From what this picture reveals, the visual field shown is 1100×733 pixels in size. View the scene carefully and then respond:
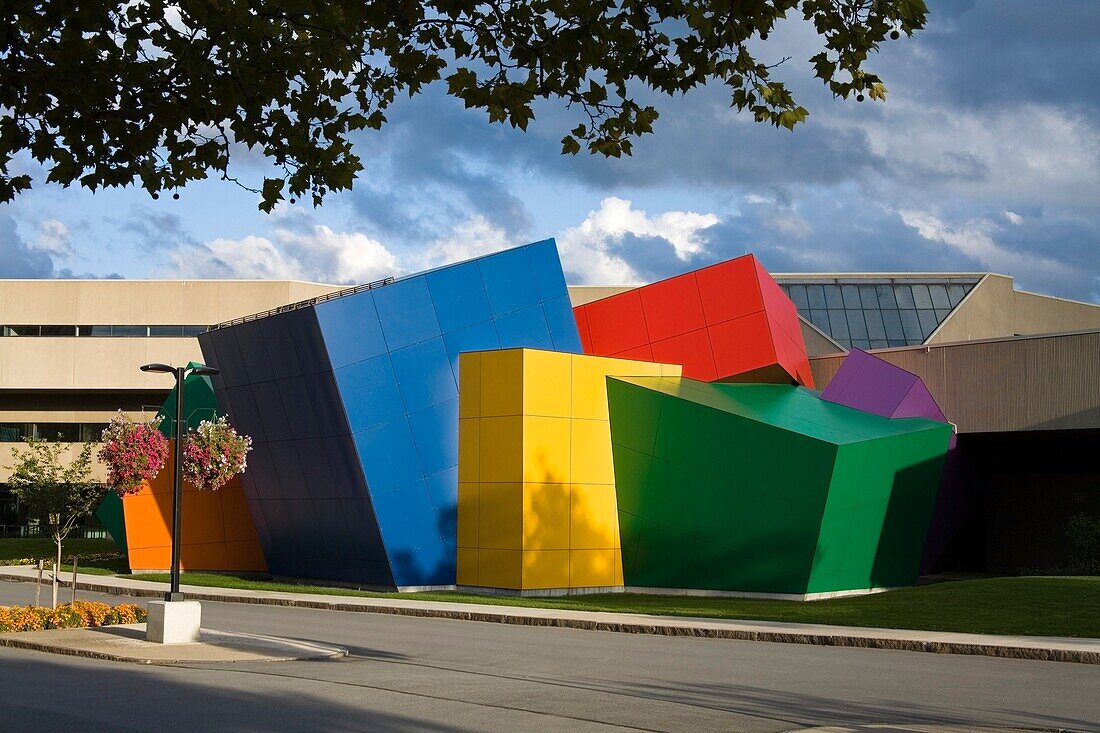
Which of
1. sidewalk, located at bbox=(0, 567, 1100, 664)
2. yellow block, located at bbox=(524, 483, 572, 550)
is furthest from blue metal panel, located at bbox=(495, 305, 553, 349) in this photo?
sidewalk, located at bbox=(0, 567, 1100, 664)

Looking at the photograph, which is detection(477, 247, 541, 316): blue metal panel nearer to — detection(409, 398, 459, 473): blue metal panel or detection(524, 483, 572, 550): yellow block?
detection(409, 398, 459, 473): blue metal panel

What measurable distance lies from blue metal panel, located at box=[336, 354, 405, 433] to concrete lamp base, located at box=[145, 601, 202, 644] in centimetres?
1115

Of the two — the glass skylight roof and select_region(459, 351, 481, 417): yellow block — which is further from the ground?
the glass skylight roof

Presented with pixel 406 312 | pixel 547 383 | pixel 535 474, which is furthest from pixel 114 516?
pixel 547 383

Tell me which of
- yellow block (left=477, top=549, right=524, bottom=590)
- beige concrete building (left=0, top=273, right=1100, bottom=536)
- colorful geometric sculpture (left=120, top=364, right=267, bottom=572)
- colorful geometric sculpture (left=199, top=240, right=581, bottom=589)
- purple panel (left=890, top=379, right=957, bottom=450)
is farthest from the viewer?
beige concrete building (left=0, top=273, right=1100, bottom=536)

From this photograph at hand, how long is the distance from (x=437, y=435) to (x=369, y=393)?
6.98ft

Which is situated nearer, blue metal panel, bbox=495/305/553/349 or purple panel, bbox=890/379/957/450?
blue metal panel, bbox=495/305/553/349

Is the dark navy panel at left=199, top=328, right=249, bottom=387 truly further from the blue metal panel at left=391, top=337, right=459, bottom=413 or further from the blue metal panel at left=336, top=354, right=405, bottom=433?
the blue metal panel at left=391, top=337, right=459, bottom=413

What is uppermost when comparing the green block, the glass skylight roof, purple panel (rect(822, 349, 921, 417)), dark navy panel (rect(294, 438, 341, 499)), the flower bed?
the glass skylight roof

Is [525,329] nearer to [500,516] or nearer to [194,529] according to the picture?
[500,516]

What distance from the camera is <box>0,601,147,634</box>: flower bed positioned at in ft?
70.3

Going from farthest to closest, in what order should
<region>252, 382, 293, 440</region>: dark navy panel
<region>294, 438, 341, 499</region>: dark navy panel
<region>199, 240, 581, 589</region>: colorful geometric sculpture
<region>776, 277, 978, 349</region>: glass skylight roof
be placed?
<region>776, 277, 978, 349</region>: glass skylight roof
<region>252, 382, 293, 440</region>: dark navy panel
<region>294, 438, 341, 499</region>: dark navy panel
<region>199, 240, 581, 589</region>: colorful geometric sculpture

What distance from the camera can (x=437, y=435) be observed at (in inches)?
1231

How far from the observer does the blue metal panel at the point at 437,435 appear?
31031 millimetres
